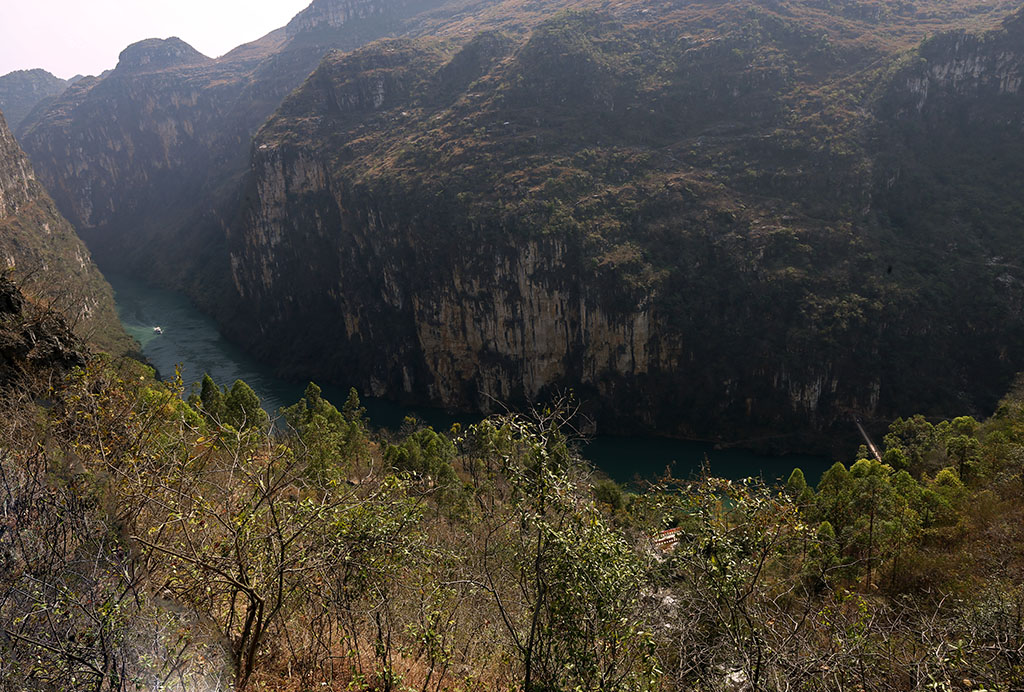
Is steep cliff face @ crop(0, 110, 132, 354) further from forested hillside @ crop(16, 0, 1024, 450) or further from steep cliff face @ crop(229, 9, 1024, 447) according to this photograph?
steep cliff face @ crop(229, 9, 1024, 447)

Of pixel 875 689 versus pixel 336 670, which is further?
pixel 336 670

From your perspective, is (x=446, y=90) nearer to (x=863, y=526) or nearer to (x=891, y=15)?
(x=891, y=15)

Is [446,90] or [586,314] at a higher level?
[446,90]

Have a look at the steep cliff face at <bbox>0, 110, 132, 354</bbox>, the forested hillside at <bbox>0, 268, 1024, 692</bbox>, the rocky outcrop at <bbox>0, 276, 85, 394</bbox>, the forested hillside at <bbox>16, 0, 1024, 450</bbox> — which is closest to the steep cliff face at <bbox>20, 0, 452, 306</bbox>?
the steep cliff face at <bbox>0, 110, 132, 354</bbox>

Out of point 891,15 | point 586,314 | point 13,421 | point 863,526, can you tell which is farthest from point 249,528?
point 891,15

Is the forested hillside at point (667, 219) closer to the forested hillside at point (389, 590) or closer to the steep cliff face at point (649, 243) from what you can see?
the steep cliff face at point (649, 243)

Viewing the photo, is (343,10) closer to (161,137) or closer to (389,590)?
(161,137)
